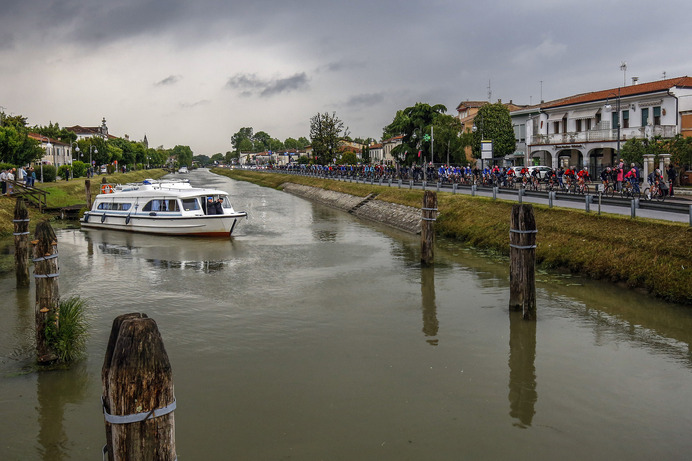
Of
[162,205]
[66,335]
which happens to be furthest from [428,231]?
[162,205]

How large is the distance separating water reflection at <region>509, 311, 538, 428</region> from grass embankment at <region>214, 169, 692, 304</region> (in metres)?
4.50

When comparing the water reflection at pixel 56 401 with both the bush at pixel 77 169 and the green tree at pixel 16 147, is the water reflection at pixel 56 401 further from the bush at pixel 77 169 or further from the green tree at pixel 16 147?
the bush at pixel 77 169

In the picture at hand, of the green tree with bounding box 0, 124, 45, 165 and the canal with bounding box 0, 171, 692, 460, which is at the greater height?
the green tree with bounding box 0, 124, 45, 165

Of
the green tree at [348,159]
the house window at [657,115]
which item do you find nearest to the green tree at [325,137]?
the green tree at [348,159]

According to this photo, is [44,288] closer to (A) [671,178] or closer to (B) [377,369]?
(B) [377,369]

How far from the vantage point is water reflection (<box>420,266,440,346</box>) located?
14.2 m

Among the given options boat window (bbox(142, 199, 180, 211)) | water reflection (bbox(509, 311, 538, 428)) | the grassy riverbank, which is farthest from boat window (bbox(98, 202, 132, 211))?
water reflection (bbox(509, 311, 538, 428))

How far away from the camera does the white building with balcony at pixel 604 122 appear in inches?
1725

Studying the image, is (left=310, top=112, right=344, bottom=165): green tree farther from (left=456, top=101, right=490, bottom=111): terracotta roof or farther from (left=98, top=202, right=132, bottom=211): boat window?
(left=98, top=202, right=132, bottom=211): boat window

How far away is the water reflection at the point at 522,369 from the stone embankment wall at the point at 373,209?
60.4 ft

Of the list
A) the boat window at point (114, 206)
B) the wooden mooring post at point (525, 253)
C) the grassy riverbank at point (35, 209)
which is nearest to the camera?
the wooden mooring post at point (525, 253)

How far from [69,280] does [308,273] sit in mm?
8699

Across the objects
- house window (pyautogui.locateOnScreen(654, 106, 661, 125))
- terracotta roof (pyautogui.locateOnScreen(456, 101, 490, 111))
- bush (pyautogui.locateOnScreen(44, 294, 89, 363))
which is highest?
Result: terracotta roof (pyautogui.locateOnScreen(456, 101, 490, 111))

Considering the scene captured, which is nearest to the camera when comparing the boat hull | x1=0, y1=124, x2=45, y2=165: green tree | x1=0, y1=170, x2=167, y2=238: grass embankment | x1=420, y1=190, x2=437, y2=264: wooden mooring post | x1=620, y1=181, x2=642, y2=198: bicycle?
x1=420, y1=190, x2=437, y2=264: wooden mooring post
